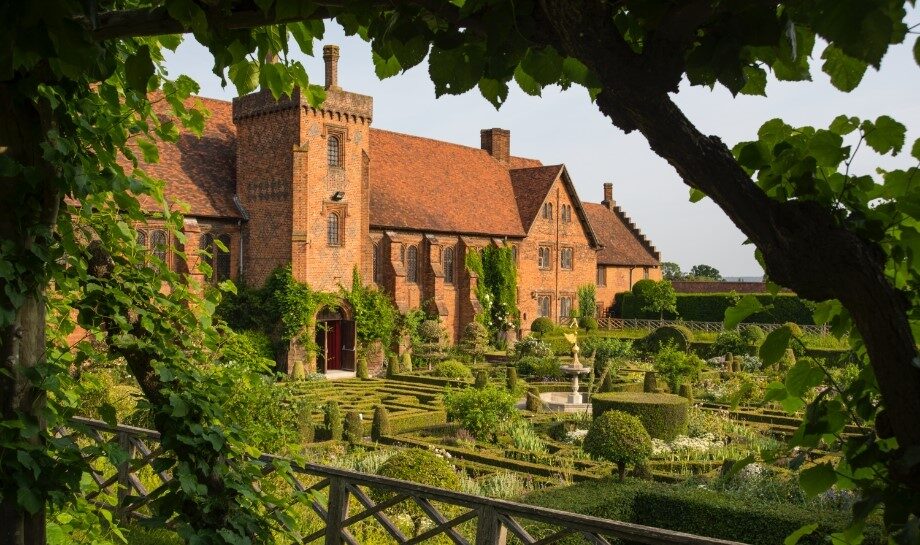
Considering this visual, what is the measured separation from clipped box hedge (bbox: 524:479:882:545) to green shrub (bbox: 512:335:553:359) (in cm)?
1914

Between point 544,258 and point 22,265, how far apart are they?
39.7 metres

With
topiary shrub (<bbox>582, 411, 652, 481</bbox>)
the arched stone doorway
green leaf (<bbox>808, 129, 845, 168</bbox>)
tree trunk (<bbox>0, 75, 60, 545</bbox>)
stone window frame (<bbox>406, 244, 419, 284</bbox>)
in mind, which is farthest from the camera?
stone window frame (<bbox>406, 244, 419, 284</bbox>)

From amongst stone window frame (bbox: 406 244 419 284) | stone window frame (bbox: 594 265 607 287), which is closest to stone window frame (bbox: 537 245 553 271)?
stone window frame (bbox: 594 265 607 287)

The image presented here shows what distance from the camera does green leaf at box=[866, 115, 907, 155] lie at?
6.64 ft

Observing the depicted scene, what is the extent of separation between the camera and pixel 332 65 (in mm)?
31047

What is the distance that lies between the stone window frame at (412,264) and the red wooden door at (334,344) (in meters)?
4.65

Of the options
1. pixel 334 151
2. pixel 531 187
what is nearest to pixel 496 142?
pixel 531 187

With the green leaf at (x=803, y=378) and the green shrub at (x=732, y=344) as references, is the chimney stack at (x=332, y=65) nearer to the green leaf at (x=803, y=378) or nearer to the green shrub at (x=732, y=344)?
the green shrub at (x=732, y=344)

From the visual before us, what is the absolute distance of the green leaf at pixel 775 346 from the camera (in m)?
2.10

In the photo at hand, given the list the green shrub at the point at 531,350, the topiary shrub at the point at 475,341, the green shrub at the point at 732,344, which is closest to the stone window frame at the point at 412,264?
the topiary shrub at the point at 475,341

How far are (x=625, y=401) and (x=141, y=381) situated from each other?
1486 cm

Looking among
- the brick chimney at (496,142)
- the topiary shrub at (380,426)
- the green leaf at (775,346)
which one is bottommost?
the topiary shrub at (380,426)

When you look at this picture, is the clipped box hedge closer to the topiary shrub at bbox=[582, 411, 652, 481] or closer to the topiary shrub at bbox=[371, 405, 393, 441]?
the topiary shrub at bbox=[582, 411, 652, 481]

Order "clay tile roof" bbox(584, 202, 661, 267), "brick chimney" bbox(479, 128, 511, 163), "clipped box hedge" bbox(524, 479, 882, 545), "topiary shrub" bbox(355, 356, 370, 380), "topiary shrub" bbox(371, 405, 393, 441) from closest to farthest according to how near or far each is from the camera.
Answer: "clipped box hedge" bbox(524, 479, 882, 545), "topiary shrub" bbox(371, 405, 393, 441), "topiary shrub" bbox(355, 356, 370, 380), "brick chimney" bbox(479, 128, 511, 163), "clay tile roof" bbox(584, 202, 661, 267)
